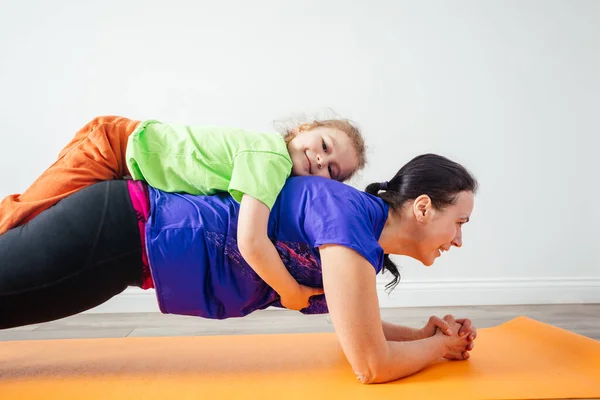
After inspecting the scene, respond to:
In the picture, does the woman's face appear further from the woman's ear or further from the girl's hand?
the girl's hand

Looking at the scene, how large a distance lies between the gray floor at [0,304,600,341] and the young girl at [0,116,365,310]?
0.93 metres

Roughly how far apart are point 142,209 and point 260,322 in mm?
1253

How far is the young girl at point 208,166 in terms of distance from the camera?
4.08 ft

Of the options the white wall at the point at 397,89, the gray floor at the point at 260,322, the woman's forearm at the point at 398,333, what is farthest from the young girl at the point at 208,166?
the white wall at the point at 397,89

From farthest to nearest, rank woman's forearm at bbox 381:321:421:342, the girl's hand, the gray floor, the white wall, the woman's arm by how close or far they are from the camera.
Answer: the white wall, the gray floor, woman's forearm at bbox 381:321:421:342, the girl's hand, the woman's arm

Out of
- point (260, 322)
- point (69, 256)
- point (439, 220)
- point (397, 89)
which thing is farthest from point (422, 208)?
point (397, 89)

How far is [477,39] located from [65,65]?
2152mm

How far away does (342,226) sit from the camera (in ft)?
4.02

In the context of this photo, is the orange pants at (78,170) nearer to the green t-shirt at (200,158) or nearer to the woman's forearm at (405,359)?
the green t-shirt at (200,158)

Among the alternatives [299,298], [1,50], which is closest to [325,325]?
[299,298]

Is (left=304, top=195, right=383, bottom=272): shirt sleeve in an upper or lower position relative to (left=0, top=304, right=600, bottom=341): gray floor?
upper

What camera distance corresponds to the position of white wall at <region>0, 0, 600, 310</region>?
9.20 ft

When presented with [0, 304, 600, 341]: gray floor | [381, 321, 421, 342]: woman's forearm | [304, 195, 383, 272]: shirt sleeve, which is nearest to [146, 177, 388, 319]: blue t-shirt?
[304, 195, 383, 272]: shirt sleeve

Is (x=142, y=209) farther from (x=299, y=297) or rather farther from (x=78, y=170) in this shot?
(x=299, y=297)
